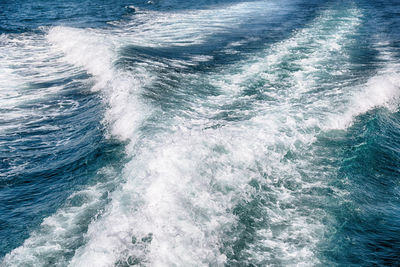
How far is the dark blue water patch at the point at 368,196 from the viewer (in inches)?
227

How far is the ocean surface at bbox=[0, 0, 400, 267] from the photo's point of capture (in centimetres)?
571

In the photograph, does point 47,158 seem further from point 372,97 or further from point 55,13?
point 55,13

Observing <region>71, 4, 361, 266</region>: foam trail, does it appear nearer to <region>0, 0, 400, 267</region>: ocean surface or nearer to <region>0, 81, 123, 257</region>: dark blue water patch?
<region>0, 0, 400, 267</region>: ocean surface

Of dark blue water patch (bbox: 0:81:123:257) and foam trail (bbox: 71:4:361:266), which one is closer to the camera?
foam trail (bbox: 71:4:361:266)

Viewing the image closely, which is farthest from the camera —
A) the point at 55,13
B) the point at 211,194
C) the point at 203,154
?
the point at 55,13

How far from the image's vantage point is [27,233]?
6.29m

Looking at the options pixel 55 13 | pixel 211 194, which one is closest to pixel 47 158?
pixel 211 194

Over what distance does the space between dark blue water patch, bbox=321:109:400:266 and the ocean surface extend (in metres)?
0.03

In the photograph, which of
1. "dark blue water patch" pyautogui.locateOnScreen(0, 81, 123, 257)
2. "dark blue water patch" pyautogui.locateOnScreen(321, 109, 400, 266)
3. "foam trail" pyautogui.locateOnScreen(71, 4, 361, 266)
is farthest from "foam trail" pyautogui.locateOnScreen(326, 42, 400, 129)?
"dark blue water patch" pyautogui.locateOnScreen(0, 81, 123, 257)

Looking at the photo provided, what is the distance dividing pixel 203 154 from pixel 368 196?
11.2 feet

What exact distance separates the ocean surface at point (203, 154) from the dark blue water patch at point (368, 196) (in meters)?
0.03

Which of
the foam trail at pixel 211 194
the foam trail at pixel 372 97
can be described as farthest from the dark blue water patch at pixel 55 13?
the foam trail at pixel 211 194

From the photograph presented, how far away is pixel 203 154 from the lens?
754 centimetres

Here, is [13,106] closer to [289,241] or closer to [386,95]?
[289,241]
